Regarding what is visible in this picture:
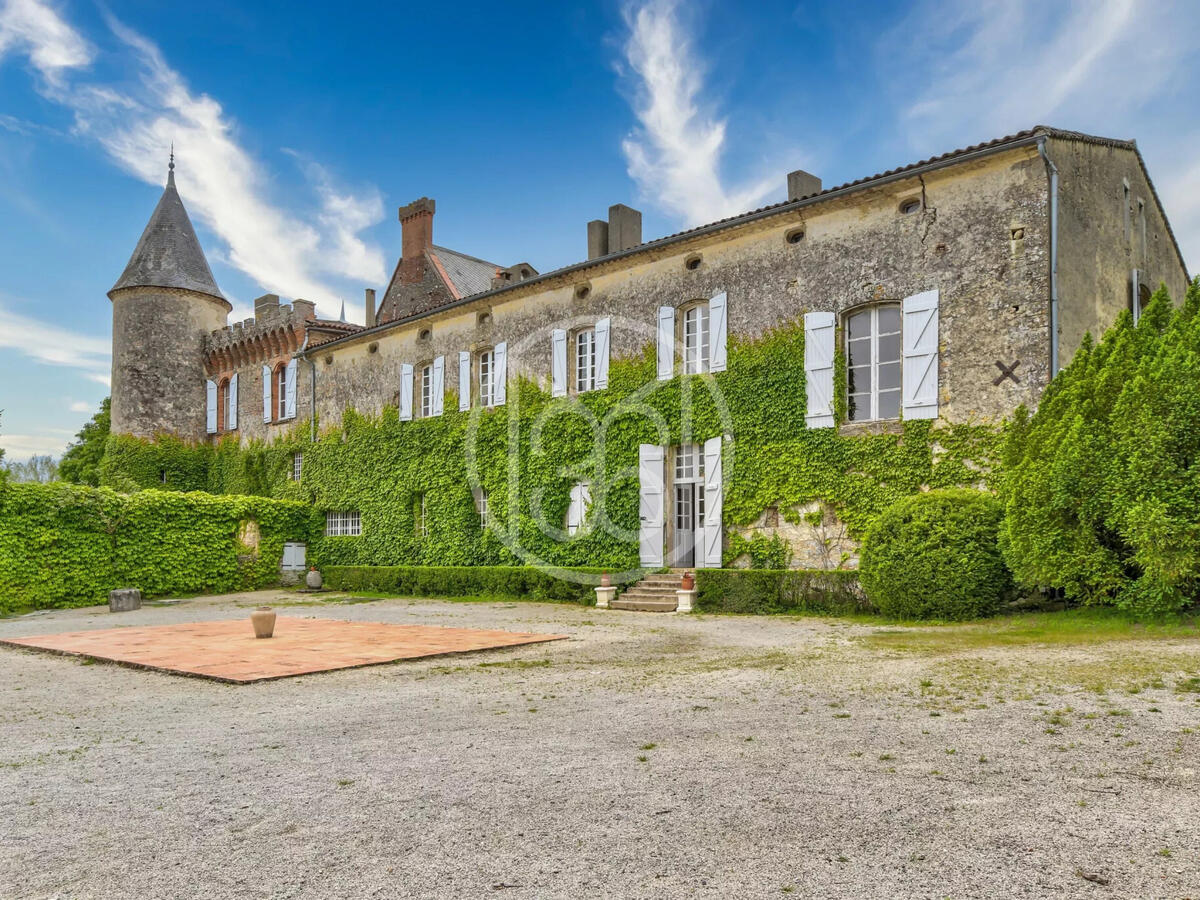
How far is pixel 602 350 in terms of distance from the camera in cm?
1845

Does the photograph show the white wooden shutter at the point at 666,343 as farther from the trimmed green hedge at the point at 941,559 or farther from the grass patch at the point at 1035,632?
the grass patch at the point at 1035,632

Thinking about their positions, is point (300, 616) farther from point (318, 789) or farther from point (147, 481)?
point (147, 481)

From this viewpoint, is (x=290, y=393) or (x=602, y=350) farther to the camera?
(x=290, y=393)

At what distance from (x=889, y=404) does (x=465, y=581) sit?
10.0 meters

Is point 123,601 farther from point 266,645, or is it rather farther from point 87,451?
point 87,451

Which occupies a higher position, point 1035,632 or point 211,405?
point 211,405

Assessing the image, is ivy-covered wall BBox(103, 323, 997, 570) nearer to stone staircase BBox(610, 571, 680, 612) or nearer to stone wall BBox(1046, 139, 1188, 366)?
stone staircase BBox(610, 571, 680, 612)

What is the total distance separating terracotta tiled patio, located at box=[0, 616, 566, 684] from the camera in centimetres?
869

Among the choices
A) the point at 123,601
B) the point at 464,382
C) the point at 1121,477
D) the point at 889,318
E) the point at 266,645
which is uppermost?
the point at 889,318

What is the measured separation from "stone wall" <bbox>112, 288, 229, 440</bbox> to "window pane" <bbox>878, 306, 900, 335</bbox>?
925 inches

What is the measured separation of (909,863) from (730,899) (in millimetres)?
742

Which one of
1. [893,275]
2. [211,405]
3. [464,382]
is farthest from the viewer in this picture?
[211,405]

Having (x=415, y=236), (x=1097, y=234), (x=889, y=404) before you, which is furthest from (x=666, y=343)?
(x=415, y=236)

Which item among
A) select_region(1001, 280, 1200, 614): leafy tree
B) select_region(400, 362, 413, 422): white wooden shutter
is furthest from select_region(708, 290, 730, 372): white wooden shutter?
select_region(400, 362, 413, 422): white wooden shutter
